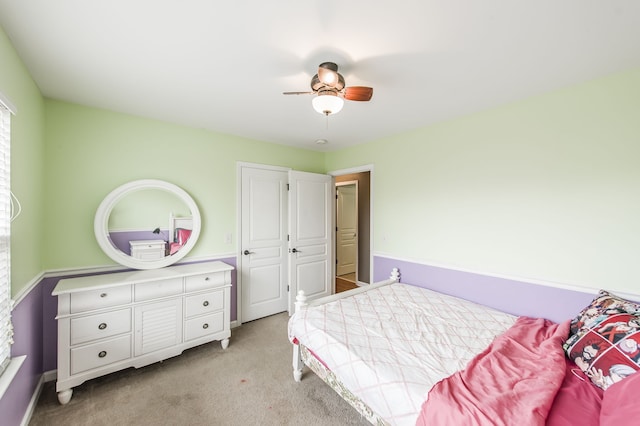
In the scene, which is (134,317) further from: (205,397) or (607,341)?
(607,341)

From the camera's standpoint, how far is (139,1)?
1.16 m

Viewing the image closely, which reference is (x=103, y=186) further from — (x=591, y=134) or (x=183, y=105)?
(x=591, y=134)

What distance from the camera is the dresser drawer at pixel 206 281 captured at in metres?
2.42

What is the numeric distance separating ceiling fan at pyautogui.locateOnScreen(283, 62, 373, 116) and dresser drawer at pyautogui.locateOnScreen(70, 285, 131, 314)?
206cm

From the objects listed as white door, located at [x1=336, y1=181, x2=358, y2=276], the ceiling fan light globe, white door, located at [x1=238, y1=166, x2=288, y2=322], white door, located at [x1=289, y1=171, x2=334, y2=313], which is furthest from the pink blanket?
white door, located at [x1=336, y1=181, x2=358, y2=276]

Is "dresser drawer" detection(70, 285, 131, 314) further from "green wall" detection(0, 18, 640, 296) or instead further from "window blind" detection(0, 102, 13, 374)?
"window blind" detection(0, 102, 13, 374)

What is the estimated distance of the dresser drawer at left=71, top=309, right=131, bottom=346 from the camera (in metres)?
1.90

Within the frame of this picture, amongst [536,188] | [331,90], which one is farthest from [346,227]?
[331,90]

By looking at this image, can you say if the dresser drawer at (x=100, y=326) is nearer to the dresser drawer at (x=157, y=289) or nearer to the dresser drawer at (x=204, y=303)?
the dresser drawer at (x=157, y=289)

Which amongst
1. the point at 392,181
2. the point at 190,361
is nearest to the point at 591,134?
the point at 392,181

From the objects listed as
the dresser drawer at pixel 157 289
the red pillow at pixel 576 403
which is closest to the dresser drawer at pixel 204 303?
the dresser drawer at pixel 157 289

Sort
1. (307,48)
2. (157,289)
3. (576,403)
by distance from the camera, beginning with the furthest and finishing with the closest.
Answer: (157,289) → (307,48) → (576,403)

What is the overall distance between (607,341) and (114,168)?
3785 millimetres

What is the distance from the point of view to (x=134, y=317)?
2123 mm
